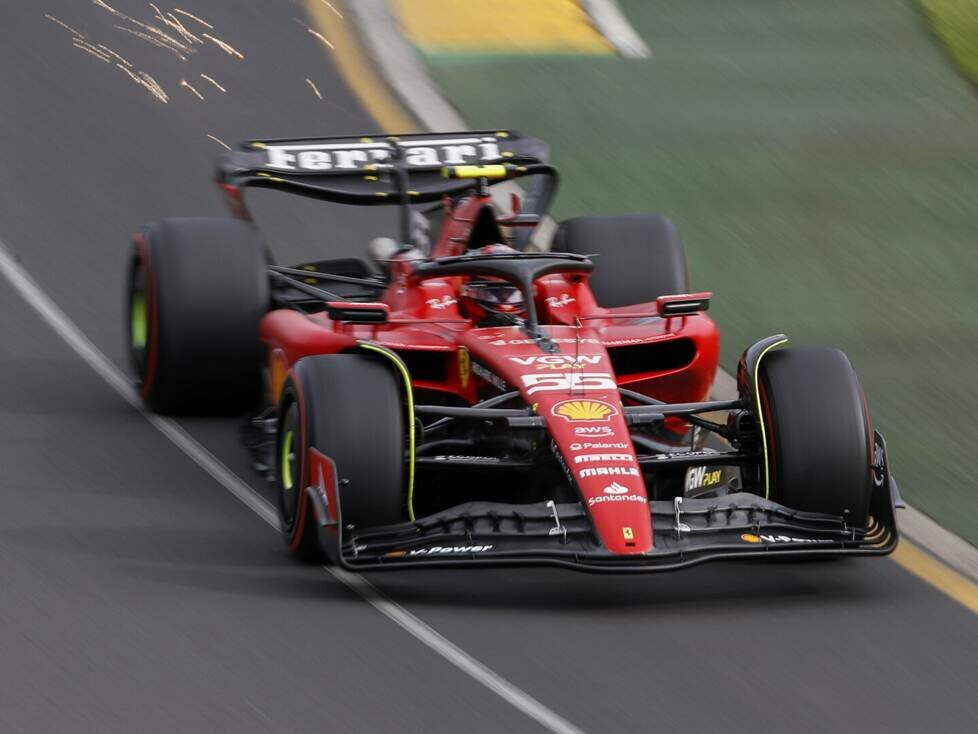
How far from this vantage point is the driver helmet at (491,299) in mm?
10502

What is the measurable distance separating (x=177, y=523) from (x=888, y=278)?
6.51 metres

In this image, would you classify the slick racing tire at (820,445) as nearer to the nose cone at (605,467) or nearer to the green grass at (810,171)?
the nose cone at (605,467)

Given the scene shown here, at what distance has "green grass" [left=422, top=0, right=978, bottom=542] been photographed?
1297 cm

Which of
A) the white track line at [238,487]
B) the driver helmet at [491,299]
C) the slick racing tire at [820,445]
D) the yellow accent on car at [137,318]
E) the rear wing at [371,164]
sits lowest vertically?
the white track line at [238,487]

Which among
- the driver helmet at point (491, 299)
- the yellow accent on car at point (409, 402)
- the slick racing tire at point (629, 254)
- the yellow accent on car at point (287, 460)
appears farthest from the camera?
the slick racing tire at point (629, 254)

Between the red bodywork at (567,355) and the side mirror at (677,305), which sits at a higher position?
the side mirror at (677,305)

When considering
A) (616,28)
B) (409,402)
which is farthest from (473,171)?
(616,28)

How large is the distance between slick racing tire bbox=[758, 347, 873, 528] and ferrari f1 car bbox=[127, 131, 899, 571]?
10 millimetres

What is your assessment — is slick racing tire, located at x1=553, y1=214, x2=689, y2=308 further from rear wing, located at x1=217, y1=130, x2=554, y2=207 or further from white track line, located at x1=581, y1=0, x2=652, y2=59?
white track line, located at x1=581, y1=0, x2=652, y2=59

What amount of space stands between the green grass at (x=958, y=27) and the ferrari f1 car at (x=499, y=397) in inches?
287

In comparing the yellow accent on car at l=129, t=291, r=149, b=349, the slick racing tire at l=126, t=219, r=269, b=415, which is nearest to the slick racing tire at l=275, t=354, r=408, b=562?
the slick racing tire at l=126, t=219, r=269, b=415

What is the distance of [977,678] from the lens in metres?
8.30

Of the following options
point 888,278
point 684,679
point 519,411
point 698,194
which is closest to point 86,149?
point 698,194

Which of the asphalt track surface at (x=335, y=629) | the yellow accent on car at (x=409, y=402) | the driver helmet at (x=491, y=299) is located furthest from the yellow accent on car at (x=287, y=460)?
the driver helmet at (x=491, y=299)
